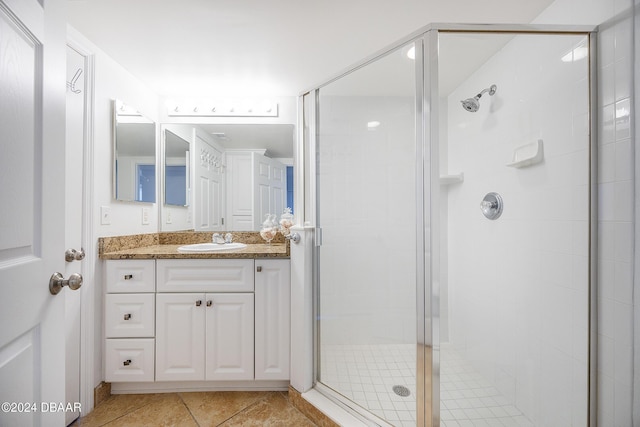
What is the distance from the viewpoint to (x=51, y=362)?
0.74m

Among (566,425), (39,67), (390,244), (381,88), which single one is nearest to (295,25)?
(381,88)

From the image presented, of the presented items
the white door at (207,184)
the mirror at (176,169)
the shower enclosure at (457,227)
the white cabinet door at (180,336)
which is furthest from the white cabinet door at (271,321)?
the mirror at (176,169)

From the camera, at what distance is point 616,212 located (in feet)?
3.43

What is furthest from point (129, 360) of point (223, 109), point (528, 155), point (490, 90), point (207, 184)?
point (490, 90)

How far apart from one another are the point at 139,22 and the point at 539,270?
2.30m

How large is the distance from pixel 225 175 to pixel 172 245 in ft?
2.25

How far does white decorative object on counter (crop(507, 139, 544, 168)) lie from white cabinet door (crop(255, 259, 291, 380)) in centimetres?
135

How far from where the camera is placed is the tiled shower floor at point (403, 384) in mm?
1274

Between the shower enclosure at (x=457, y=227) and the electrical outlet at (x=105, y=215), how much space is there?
49.2 inches

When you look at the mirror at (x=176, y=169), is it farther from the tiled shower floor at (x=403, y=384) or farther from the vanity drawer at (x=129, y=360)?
the tiled shower floor at (x=403, y=384)

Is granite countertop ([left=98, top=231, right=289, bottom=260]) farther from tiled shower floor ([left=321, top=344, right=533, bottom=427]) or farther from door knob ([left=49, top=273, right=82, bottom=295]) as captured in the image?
door knob ([left=49, top=273, right=82, bottom=295])

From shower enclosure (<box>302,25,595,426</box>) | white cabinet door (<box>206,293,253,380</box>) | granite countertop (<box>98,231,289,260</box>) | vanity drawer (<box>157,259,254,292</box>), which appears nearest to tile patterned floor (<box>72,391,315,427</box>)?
white cabinet door (<box>206,293,253,380</box>)

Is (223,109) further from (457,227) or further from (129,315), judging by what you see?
(457,227)

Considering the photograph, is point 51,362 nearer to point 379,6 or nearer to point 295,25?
point 295,25
